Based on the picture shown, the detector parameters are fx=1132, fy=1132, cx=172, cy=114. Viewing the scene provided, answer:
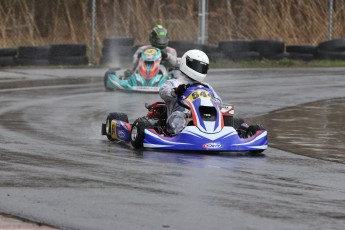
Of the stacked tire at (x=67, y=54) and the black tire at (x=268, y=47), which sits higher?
the stacked tire at (x=67, y=54)

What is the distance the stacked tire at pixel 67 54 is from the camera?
92.2 ft

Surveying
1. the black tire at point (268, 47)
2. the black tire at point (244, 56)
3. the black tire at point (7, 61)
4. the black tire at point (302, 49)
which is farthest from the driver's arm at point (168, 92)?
the black tire at point (302, 49)

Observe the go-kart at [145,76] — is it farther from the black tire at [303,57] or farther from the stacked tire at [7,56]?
the black tire at [303,57]

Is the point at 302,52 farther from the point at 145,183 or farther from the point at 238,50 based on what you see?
the point at 145,183

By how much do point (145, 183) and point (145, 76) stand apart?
11668mm

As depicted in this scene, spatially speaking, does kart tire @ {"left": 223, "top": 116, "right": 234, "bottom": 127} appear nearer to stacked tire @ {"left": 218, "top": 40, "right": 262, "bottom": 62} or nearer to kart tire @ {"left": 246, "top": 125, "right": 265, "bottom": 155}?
kart tire @ {"left": 246, "top": 125, "right": 265, "bottom": 155}

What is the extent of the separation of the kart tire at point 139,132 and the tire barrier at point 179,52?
15332 mm

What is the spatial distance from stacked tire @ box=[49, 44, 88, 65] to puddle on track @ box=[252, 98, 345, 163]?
987 cm

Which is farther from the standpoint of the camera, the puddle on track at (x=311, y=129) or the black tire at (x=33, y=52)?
the black tire at (x=33, y=52)

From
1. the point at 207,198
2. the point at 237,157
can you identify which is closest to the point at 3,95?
the point at 237,157

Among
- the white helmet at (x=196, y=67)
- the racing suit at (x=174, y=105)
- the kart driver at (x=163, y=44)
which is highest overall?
the white helmet at (x=196, y=67)

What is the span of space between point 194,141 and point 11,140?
225 centimetres

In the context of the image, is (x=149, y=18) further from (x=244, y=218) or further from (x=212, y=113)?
(x=244, y=218)

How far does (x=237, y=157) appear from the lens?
11.6m
